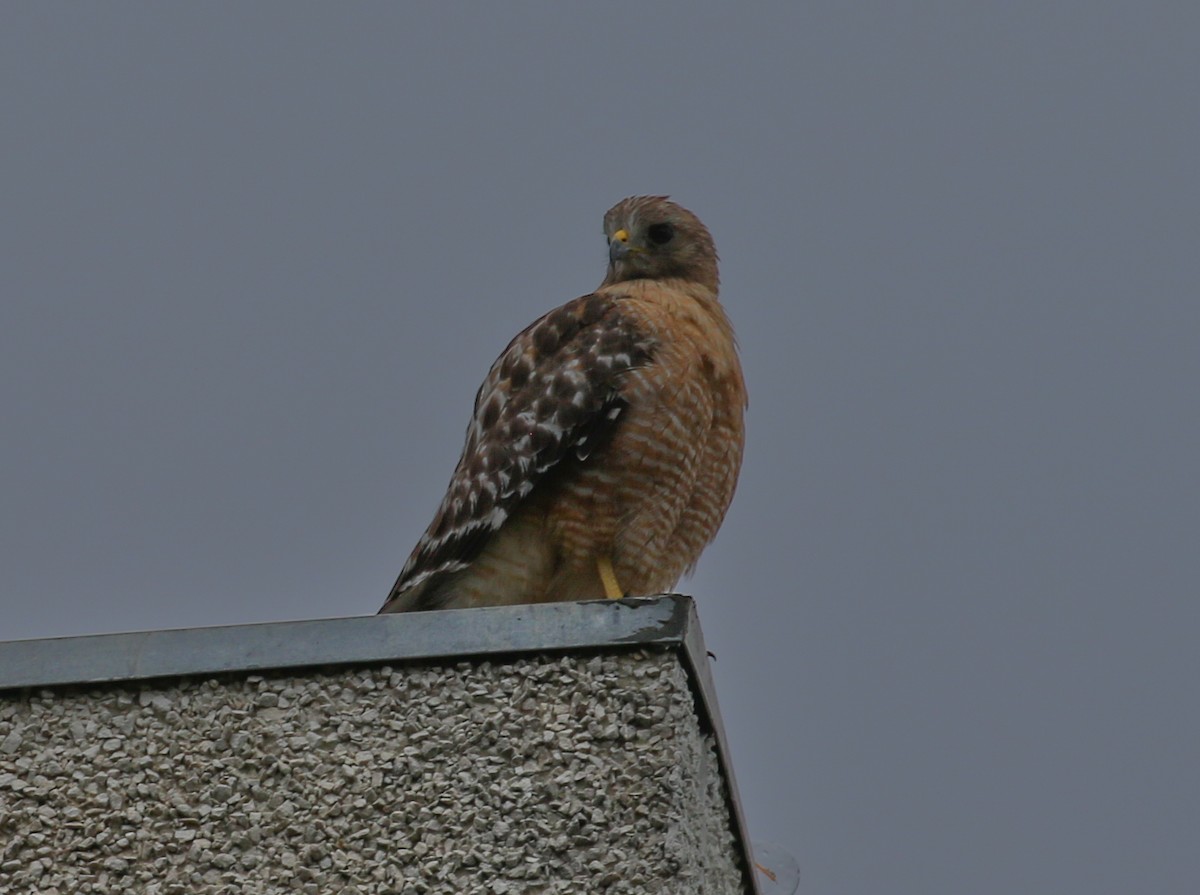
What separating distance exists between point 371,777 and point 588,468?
7.08ft

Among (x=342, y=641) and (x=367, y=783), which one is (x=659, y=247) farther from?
(x=367, y=783)

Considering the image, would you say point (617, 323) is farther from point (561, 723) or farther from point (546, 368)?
point (561, 723)

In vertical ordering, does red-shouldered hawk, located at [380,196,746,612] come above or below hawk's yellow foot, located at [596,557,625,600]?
Result: above

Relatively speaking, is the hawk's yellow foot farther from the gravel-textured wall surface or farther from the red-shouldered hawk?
the gravel-textured wall surface

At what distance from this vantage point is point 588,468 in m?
5.95

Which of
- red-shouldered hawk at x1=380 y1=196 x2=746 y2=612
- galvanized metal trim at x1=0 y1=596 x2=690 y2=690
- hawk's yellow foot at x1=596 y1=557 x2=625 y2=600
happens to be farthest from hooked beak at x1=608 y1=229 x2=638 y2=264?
galvanized metal trim at x1=0 y1=596 x2=690 y2=690

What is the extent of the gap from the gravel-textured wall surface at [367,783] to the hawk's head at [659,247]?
309 cm

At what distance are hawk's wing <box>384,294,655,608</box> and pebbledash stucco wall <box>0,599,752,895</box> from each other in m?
1.82

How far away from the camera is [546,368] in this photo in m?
6.12

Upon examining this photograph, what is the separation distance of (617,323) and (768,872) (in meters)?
1.93

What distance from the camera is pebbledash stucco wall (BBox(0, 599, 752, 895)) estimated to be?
151 inches

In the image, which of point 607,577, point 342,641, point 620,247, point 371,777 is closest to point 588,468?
point 607,577

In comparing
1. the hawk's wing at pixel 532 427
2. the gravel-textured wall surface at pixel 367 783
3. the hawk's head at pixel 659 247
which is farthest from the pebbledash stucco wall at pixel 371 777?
the hawk's head at pixel 659 247

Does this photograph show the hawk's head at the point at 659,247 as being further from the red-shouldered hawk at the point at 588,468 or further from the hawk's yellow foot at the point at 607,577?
the hawk's yellow foot at the point at 607,577
